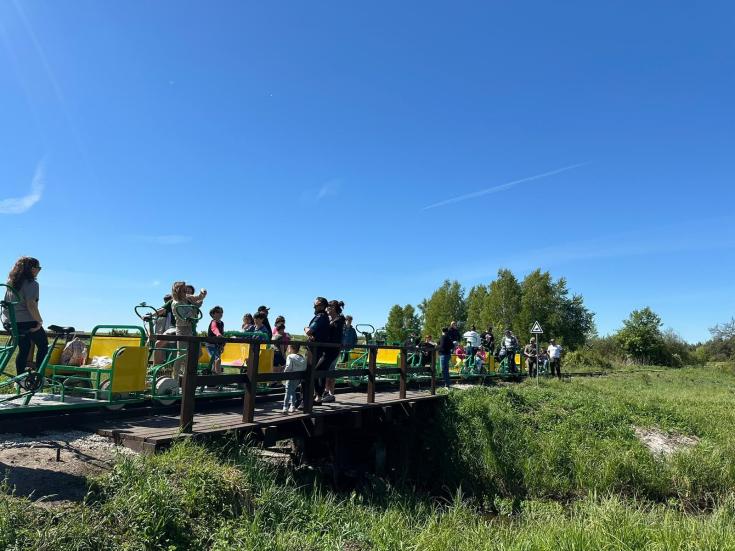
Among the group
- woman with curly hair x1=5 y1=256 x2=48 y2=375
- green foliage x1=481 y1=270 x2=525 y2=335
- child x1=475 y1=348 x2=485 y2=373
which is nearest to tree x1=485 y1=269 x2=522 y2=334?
green foliage x1=481 y1=270 x2=525 y2=335

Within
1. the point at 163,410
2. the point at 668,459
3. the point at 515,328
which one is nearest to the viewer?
the point at 163,410

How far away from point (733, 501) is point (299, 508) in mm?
8060

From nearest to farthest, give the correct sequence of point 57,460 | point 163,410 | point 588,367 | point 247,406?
point 57,460, point 247,406, point 163,410, point 588,367

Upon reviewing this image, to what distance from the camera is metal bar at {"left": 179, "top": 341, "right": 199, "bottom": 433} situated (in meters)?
6.20

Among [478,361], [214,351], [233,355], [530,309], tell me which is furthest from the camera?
[530,309]

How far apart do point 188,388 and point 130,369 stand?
1626mm

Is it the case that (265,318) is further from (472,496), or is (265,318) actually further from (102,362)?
(472,496)

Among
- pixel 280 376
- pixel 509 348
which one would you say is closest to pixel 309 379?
pixel 280 376

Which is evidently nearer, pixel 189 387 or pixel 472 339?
pixel 189 387

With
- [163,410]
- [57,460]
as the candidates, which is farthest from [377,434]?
[57,460]

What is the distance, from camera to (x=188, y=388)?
623cm

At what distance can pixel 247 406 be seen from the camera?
7.09 meters

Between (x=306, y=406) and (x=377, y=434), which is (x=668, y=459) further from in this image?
(x=306, y=406)

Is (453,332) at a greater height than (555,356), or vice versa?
(453,332)
